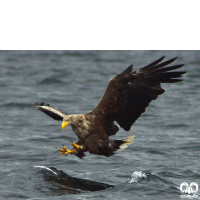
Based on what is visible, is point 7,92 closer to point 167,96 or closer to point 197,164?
point 167,96

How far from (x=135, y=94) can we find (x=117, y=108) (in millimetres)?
420

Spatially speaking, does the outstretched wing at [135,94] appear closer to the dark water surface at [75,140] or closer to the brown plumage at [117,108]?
the brown plumage at [117,108]

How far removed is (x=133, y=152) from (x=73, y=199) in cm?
296

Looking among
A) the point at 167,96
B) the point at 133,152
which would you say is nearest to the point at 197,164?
the point at 133,152

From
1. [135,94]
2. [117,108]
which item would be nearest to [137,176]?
[117,108]

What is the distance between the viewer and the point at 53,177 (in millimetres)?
7703

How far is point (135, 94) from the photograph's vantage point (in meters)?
7.59

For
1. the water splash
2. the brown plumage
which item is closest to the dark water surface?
the water splash

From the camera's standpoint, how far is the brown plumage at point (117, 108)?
7.31m

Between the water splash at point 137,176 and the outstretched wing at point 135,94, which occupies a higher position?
the outstretched wing at point 135,94

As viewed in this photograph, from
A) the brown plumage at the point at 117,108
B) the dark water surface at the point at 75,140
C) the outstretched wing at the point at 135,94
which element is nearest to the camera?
the dark water surface at the point at 75,140

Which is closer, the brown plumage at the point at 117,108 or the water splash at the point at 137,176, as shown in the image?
the brown plumage at the point at 117,108

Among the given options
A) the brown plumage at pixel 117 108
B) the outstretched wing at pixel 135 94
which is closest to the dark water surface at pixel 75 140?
the brown plumage at pixel 117 108

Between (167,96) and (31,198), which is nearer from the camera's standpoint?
(31,198)
